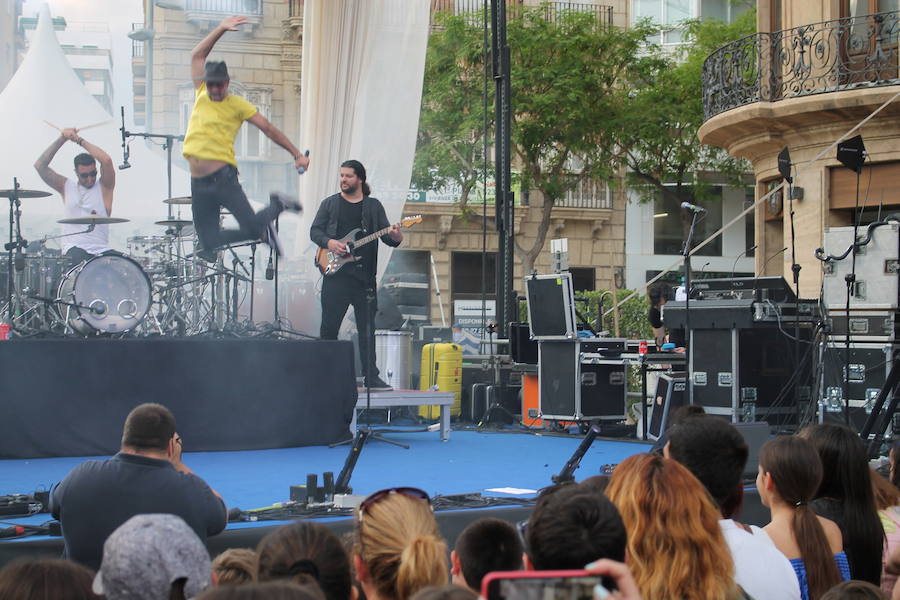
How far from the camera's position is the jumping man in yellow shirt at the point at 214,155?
10.3m

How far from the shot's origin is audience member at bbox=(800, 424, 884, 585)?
3434mm

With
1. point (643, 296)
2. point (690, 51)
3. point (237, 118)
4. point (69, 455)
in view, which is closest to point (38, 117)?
point (237, 118)

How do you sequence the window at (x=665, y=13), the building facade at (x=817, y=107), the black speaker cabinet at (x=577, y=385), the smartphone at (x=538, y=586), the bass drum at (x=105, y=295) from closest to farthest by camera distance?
the smartphone at (x=538, y=586)
the bass drum at (x=105, y=295)
the black speaker cabinet at (x=577, y=385)
the building facade at (x=817, y=107)
the window at (x=665, y=13)

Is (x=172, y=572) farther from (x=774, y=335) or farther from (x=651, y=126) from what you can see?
(x=651, y=126)

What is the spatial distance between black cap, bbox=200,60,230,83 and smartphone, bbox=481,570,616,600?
9789 millimetres

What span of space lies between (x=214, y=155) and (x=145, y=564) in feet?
28.4

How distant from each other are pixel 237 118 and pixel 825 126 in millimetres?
9291

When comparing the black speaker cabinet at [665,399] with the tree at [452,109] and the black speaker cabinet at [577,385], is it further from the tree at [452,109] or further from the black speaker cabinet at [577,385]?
the tree at [452,109]

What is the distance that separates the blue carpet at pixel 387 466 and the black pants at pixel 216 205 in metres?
2.46

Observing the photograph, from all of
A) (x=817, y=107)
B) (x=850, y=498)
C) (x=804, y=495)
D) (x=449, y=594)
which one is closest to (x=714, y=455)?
(x=804, y=495)

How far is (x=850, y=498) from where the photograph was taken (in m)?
3.52

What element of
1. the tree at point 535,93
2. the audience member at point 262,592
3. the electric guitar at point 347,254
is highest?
the tree at point 535,93

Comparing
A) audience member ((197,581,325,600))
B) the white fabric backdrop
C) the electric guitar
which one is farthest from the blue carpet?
audience member ((197,581,325,600))

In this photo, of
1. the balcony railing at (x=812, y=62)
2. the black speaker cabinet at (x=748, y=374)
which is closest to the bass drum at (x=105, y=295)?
the black speaker cabinet at (x=748, y=374)
